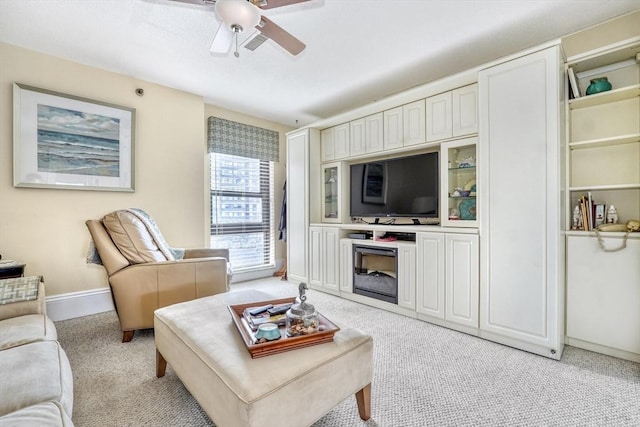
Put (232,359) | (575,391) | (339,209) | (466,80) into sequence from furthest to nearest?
(339,209) → (466,80) → (575,391) → (232,359)

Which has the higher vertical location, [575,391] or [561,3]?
[561,3]

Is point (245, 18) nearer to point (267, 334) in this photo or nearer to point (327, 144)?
point (267, 334)

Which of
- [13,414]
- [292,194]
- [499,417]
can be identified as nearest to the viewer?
[13,414]

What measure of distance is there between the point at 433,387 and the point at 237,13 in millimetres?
2342

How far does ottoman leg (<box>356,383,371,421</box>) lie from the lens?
56.9 inches

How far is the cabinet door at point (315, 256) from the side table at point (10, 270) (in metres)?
2.76

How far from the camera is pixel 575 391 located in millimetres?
1699

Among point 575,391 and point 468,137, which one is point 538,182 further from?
point 575,391

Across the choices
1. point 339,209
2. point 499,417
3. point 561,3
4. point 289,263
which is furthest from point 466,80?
point 289,263

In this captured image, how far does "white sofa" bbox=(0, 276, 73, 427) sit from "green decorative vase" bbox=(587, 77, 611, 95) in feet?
11.4

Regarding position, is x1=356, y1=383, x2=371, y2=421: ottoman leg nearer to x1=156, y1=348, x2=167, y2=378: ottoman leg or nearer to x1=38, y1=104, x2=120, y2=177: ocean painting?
x1=156, y1=348, x2=167, y2=378: ottoman leg

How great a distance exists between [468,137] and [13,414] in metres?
3.10

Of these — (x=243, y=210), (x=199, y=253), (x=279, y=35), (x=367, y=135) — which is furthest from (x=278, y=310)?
(x=243, y=210)

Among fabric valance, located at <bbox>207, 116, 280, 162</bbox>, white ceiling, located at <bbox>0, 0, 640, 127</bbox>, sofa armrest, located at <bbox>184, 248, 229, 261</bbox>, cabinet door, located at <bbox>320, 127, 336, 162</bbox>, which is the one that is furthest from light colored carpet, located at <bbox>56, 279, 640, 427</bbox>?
fabric valance, located at <bbox>207, 116, 280, 162</bbox>
